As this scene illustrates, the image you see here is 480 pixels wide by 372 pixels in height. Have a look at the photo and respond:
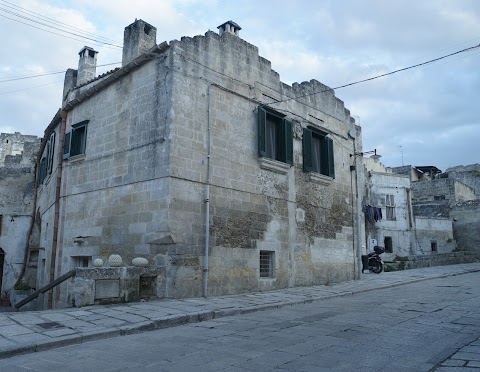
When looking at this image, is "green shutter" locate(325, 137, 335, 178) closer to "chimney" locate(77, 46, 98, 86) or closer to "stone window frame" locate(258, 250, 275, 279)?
"stone window frame" locate(258, 250, 275, 279)

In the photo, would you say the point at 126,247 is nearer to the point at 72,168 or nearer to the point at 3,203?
the point at 72,168

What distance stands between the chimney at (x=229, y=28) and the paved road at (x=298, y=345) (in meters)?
8.35

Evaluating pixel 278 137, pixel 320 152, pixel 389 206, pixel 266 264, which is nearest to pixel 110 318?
pixel 266 264

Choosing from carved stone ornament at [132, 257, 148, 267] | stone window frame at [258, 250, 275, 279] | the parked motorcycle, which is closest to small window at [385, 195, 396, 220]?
the parked motorcycle

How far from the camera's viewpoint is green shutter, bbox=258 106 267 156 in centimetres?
1287

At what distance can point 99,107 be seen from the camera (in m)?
12.8

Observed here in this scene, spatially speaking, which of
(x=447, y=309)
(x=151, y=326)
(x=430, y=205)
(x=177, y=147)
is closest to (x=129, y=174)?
(x=177, y=147)

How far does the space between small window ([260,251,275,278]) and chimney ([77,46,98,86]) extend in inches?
372

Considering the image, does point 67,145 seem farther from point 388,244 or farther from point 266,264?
point 388,244

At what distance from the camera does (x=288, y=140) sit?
45.3 ft

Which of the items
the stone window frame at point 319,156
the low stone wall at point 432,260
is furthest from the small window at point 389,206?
the stone window frame at point 319,156

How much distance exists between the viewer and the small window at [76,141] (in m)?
13.2

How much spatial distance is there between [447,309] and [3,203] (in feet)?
61.2

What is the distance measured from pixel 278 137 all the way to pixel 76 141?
640 centimetres
